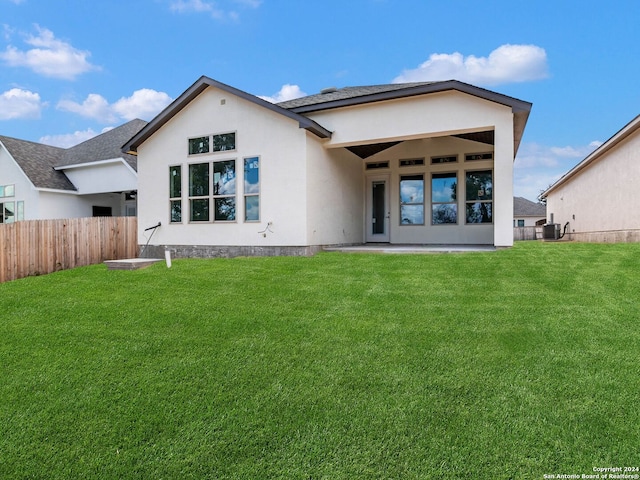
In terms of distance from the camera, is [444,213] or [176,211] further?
[444,213]

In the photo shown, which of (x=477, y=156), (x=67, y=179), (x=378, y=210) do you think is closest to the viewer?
(x=477, y=156)

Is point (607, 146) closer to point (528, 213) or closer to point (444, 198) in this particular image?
point (444, 198)

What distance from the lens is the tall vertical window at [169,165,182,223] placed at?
38.4ft

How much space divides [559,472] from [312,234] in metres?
8.33

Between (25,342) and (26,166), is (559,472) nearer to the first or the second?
(25,342)

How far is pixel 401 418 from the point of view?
2844 mm

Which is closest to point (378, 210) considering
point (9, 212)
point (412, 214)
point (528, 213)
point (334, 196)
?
point (412, 214)

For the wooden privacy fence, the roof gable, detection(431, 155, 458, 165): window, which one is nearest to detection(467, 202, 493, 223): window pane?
detection(431, 155, 458, 165): window

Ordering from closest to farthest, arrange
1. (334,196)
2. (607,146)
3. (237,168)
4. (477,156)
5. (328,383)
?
(328,383)
(237,168)
(334,196)
(477,156)
(607,146)

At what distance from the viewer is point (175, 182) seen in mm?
11766

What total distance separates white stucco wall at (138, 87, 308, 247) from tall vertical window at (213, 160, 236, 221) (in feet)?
0.62

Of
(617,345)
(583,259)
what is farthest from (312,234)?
(617,345)

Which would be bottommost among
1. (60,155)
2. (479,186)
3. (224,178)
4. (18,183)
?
(479,186)

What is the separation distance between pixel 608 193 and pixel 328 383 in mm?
15113
